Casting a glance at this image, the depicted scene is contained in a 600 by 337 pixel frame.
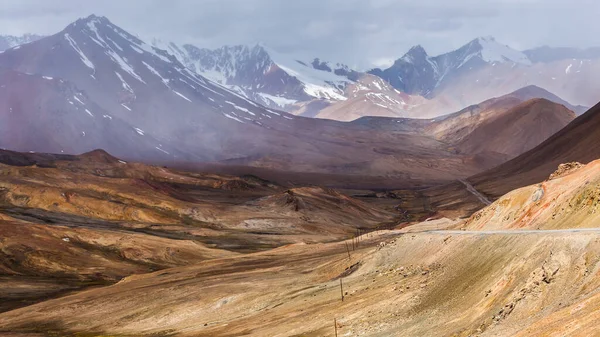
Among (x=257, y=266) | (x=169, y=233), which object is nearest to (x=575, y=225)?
(x=257, y=266)

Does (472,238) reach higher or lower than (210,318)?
higher

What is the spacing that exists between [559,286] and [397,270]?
88.1 ft

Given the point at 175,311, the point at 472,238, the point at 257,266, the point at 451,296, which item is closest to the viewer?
the point at 451,296

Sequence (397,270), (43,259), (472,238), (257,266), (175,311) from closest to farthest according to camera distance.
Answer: (472,238) < (397,270) < (175,311) < (257,266) < (43,259)

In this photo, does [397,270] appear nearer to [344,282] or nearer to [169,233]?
[344,282]

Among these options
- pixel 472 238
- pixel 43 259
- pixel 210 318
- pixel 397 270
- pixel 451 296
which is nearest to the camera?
pixel 451 296

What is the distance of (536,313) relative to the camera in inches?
1577

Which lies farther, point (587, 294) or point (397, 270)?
point (397, 270)

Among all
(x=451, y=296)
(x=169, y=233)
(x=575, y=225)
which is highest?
(x=575, y=225)

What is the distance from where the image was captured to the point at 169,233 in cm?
17738

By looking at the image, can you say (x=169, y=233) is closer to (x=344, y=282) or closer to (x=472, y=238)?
(x=344, y=282)

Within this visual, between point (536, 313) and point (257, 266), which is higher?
point (536, 313)

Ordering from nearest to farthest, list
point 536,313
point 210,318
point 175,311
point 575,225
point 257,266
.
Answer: point 536,313
point 575,225
point 210,318
point 175,311
point 257,266

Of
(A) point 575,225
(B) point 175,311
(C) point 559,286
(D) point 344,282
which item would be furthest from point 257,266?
(C) point 559,286
